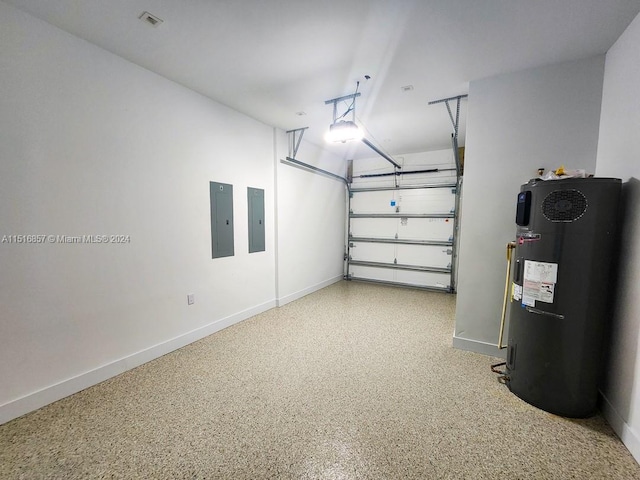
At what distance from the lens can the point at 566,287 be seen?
1803mm

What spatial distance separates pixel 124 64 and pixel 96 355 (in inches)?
100.0

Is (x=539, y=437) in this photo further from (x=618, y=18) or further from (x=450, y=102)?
(x=450, y=102)

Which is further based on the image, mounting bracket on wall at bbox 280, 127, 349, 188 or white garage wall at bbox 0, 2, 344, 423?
mounting bracket on wall at bbox 280, 127, 349, 188

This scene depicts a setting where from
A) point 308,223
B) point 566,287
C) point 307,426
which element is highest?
point 308,223

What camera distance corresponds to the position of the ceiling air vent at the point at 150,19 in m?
1.82

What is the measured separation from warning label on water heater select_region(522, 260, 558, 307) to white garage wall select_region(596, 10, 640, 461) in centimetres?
40

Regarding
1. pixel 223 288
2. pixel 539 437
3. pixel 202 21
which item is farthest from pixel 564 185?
pixel 223 288

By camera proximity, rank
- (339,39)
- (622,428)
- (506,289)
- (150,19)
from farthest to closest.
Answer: (506,289)
(339,39)
(150,19)
(622,428)

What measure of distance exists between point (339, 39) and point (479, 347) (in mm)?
3175

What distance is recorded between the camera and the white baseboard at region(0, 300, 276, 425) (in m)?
1.82

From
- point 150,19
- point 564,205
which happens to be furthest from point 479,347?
point 150,19

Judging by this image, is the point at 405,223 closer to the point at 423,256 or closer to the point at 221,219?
the point at 423,256

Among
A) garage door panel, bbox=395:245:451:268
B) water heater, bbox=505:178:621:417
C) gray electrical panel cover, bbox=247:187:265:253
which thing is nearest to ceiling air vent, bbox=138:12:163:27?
gray electrical panel cover, bbox=247:187:265:253

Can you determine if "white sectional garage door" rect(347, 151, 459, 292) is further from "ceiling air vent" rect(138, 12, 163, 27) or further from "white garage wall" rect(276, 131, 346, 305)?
"ceiling air vent" rect(138, 12, 163, 27)
